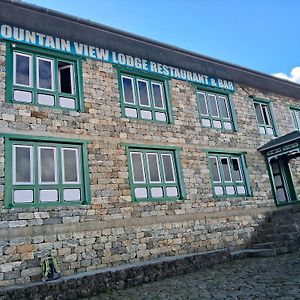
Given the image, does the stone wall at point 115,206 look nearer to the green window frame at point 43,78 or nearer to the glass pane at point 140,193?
the green window frame at point 43,78

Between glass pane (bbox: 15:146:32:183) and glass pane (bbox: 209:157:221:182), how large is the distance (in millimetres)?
6290

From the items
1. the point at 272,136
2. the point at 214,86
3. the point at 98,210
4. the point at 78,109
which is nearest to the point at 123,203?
the point at 98,210

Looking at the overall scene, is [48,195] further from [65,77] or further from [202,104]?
[202,104]

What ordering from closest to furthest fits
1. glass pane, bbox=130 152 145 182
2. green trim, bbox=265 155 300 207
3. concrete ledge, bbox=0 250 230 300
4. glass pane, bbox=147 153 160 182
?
concrete ledge, bbox=0 250 230 300
glass pane, bbox=130 152 145 182
glass pane, bbox=147 153 160 182
green trim, bbox=265 155 300 207

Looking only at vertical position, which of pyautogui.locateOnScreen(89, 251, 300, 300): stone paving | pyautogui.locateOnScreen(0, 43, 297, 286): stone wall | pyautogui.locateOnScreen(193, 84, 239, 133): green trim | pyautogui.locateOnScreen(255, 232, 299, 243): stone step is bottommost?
pyautogui.locateOnScreen(89, 251, 300, 300): stone paving

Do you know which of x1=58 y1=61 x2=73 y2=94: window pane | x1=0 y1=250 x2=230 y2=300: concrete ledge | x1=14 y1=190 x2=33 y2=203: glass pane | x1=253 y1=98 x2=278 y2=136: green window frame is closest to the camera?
x1=0 y1=250 x2=230 y2=300: concrete ledge

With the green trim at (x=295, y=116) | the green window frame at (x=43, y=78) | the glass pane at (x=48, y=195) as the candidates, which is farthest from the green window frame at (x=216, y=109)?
the glass pane at (x=48, y=195)

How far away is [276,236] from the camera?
10523mm

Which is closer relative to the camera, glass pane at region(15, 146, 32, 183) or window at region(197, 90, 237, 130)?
glass pane at region(15, 146, 32, 183)

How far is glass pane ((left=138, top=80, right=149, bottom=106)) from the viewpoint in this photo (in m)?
10.8

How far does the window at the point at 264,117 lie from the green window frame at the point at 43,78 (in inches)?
324

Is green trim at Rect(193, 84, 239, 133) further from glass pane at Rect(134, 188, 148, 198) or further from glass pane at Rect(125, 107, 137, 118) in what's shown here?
glass pane at Rect(134, 188, 148, 198)

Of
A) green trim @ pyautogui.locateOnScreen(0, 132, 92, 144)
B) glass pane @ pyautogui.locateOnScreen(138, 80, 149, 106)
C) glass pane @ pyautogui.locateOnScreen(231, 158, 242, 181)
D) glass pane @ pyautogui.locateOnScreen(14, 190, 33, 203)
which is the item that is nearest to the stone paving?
glass pane @ pyautogui.locateOnScreen(14, 190, 33, 203)

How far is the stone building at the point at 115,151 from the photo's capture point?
785 centimetres
